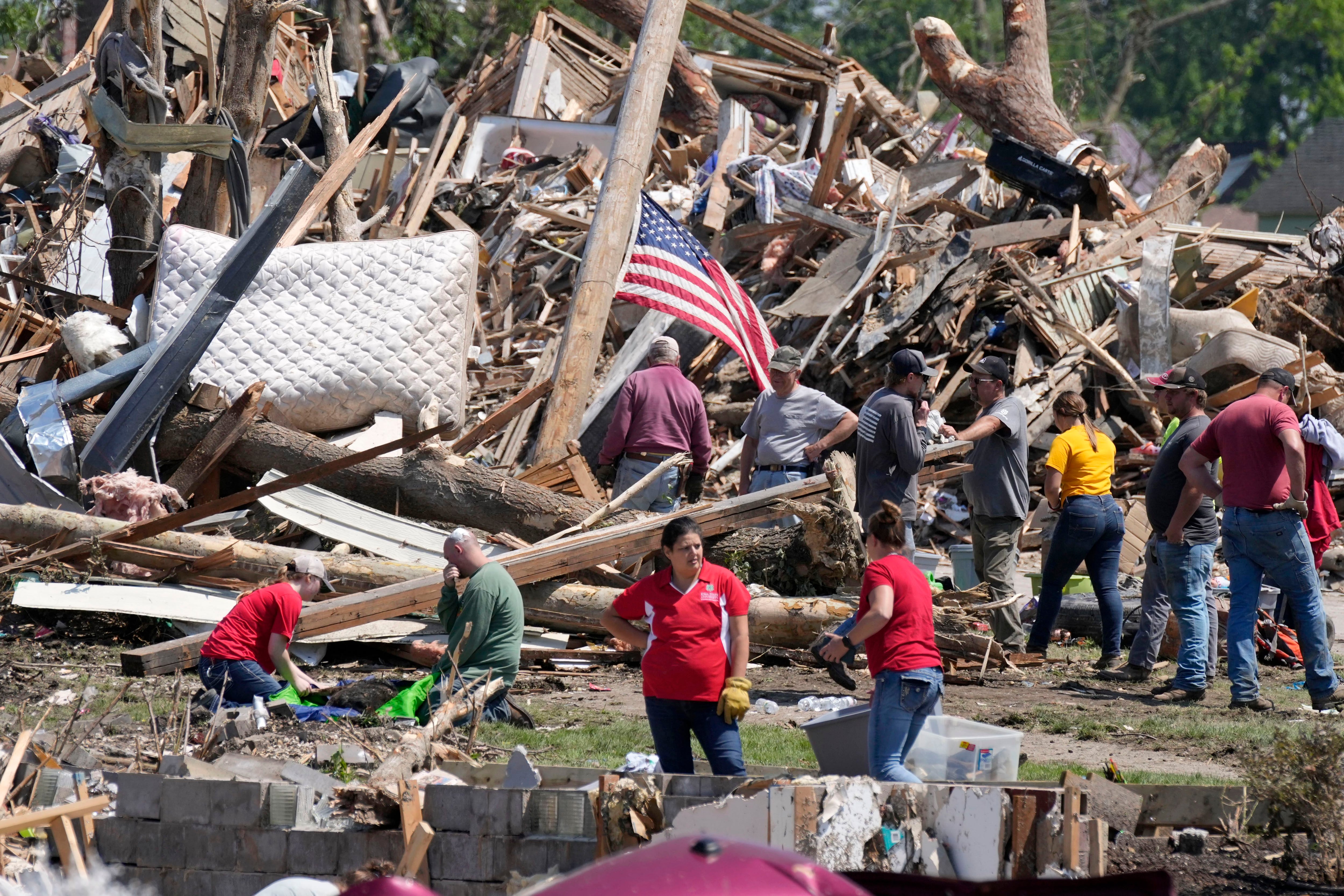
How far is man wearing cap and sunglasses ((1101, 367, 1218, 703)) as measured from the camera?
24.5ft

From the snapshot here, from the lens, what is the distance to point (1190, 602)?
24.6 ft

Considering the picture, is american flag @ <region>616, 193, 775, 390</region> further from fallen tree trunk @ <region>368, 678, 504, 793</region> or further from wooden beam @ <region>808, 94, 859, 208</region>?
fallen tree trunk @ <region>368, 678, 504, 793</region>

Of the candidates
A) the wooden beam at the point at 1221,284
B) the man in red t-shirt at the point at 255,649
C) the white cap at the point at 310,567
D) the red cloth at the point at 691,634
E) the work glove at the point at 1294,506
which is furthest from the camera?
the wooden beam at the point at 1221,284

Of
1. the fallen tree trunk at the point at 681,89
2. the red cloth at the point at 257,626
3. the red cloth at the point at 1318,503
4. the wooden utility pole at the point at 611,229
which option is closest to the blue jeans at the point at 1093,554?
the red cloth at the point at 1318,503

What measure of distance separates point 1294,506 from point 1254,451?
341 millimetres

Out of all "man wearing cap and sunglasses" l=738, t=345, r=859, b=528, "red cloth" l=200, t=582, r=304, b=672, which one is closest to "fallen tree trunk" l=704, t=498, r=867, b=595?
"man wearing cap and sunglasses" l=738, t=345, r=859, b=528

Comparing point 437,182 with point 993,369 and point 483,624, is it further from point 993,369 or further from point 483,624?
point 483,624

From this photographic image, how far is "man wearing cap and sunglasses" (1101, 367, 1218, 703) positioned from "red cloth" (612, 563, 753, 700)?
3.10 meters

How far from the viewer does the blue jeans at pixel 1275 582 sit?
22.8 feet

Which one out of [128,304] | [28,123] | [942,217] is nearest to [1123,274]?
[942,217]

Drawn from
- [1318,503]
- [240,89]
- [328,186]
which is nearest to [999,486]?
[1318,503]

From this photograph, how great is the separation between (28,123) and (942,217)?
1094cm

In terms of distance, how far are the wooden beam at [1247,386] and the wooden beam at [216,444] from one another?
7.74 m

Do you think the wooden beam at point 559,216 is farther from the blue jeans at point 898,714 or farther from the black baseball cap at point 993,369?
the blue jeans at point 898,714
